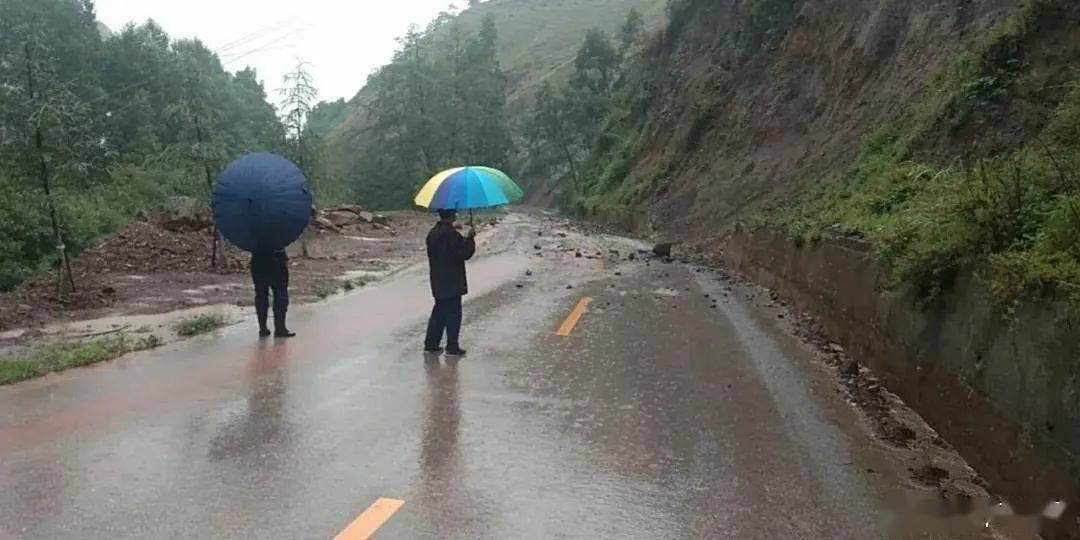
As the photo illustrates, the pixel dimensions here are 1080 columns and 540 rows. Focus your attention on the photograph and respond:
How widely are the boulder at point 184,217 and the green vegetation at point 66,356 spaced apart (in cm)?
1311

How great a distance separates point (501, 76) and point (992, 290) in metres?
77.2

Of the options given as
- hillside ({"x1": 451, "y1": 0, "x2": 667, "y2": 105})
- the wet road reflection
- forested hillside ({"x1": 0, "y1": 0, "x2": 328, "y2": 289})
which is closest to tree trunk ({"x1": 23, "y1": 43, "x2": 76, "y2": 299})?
forested hillside ({"x1": 0, "y1": 0, "x2": 328, "y2": 289})

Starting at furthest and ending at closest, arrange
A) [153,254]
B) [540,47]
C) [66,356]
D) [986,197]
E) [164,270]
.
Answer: [540,47] → [153,254] → [164,270] → [66,356] → [986,197]

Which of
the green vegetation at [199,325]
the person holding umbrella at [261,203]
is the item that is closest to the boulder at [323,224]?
the green vegetation at [199,325]

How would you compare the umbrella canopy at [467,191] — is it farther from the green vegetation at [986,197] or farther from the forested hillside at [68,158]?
the forested hillside at [68,158]

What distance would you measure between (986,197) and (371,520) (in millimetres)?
5284

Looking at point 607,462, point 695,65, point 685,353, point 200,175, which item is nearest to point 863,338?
point 685,353

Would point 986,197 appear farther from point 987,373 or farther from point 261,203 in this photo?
point 261,203

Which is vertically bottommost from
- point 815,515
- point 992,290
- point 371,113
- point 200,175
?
point 815,515

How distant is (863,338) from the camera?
31.2 feet

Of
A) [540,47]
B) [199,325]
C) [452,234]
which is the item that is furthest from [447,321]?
[540,47]

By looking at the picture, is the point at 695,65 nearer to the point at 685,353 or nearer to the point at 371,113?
the point at 371,113

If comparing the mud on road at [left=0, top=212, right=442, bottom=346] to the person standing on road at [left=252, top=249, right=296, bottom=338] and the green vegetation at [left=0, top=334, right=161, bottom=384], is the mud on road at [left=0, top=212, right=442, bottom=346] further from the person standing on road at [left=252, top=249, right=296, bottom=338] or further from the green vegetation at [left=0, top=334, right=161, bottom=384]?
the person standing on road at [left=252, top=249, right=296, bottom=338]

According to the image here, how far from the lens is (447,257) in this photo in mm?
9742
